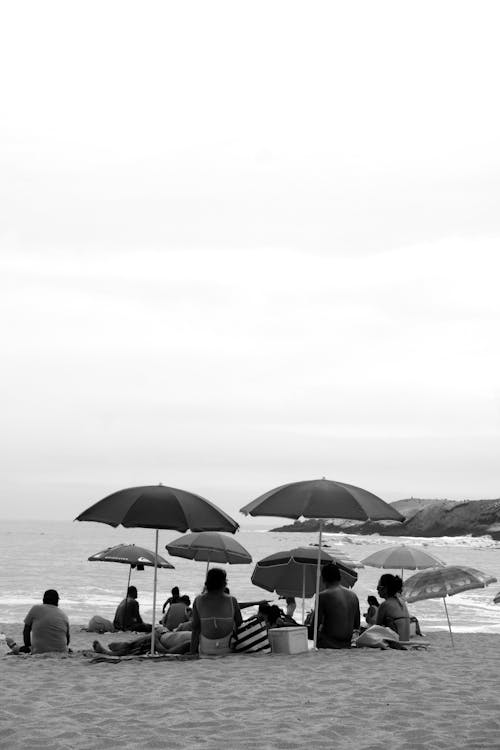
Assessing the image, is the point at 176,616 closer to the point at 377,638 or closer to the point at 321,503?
the point at 377,638

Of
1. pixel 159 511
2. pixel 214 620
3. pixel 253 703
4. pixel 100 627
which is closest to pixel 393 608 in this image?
pixel 214 620

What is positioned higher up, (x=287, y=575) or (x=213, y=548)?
(x=213, y=548)

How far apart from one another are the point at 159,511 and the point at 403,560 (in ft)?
21.0

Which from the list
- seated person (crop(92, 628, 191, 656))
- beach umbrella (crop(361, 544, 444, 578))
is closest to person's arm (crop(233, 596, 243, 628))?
seated person (crop(92, 628, 191, 656))

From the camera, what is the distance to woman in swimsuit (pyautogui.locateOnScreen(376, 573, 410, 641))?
11.9 m

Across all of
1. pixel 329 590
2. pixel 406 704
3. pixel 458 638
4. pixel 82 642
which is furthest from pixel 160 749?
pixel 458 638

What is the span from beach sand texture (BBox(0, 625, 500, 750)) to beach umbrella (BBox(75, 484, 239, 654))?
4.94 feet

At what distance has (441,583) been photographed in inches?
499

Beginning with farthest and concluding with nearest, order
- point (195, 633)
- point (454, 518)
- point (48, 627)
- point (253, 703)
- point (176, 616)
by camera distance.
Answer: point (454, 518), point (176, 616), point (48, 627), point (195, 633), point (253, 703)

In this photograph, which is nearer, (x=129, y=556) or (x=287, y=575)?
(x=287, y=575)

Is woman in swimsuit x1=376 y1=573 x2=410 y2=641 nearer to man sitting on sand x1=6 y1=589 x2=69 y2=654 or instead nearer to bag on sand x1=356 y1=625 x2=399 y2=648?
bag on sand x1=356 y1=625 x2=399 y2=648

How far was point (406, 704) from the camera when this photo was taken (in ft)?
23.4

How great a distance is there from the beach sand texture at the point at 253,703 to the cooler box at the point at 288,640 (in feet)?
0.71

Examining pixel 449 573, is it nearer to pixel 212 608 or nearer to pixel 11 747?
pixel 212 608
